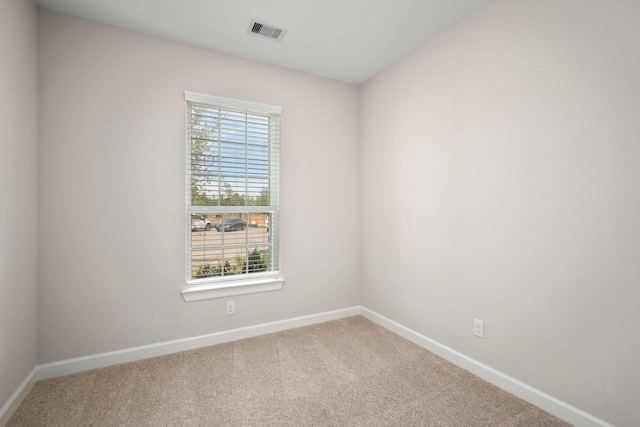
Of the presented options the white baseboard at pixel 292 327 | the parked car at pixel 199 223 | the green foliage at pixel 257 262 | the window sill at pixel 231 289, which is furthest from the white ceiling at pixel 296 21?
the white baseboard at pixel 292 327

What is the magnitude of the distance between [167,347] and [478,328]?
8.27 ft

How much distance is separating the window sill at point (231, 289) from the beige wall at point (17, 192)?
1.01m

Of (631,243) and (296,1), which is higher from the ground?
(296,1)

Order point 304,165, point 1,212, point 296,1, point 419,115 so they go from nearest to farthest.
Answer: point 1,212 < point 296,1 < point 419,115 < point 304,165

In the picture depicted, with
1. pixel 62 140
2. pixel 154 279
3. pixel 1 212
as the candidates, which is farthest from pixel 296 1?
pixel 154 279

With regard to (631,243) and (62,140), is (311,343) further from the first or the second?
(62,140)

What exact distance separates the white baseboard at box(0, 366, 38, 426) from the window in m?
1.08

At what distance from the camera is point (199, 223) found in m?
2.71

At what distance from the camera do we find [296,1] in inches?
82.7

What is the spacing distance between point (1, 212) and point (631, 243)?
Answer: 133 inches

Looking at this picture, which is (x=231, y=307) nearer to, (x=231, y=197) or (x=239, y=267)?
(x=239, y=267)

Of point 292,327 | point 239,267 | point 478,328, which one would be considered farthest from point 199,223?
point 478,328

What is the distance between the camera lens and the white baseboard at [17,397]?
1707mm

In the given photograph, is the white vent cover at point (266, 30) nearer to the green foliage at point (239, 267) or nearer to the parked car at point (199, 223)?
the parked car at point (199, 223)
